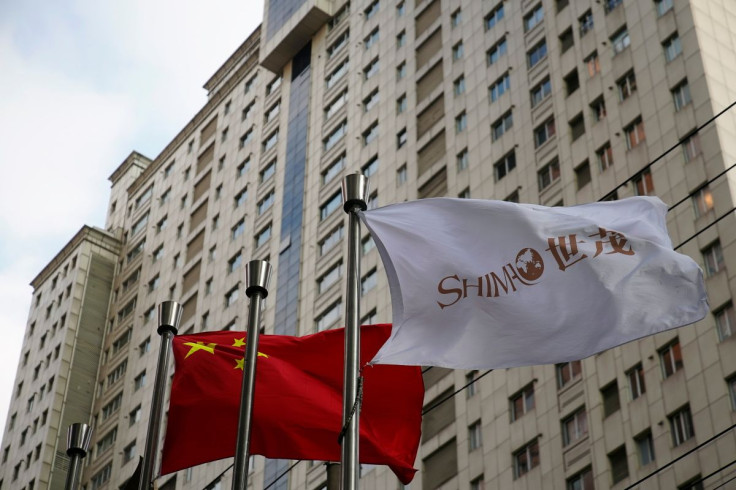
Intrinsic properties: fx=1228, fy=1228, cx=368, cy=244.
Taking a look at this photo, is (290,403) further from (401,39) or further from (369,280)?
(401,39)

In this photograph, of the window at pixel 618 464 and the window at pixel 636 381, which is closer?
the window at pixel 618 464

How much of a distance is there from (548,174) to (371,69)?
2362cm

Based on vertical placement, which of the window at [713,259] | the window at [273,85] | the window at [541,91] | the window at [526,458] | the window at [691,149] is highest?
the window at [273,85]

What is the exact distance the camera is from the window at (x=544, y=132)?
5531cm

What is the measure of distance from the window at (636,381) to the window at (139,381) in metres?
46.8

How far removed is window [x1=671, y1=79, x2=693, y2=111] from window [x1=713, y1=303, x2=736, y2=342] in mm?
9751

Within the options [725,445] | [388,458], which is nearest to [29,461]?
[725,445]

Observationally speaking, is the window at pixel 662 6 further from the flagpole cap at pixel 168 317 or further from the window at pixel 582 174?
the flagpole cap at pixel 168 317

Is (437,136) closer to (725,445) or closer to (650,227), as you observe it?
(725,445)

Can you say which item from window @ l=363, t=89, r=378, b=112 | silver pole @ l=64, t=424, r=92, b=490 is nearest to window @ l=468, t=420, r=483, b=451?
window @ l=363, t=89, r=378, b=112

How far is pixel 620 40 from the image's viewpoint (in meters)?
53.2

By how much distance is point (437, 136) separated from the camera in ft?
210

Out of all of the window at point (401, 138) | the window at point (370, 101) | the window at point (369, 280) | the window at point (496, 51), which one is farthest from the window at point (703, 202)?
the window at point (370, 101)

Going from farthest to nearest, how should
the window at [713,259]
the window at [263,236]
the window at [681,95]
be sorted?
1. the window at [263,236]
2. the window at [681,95]
3. the window at [713,259]
